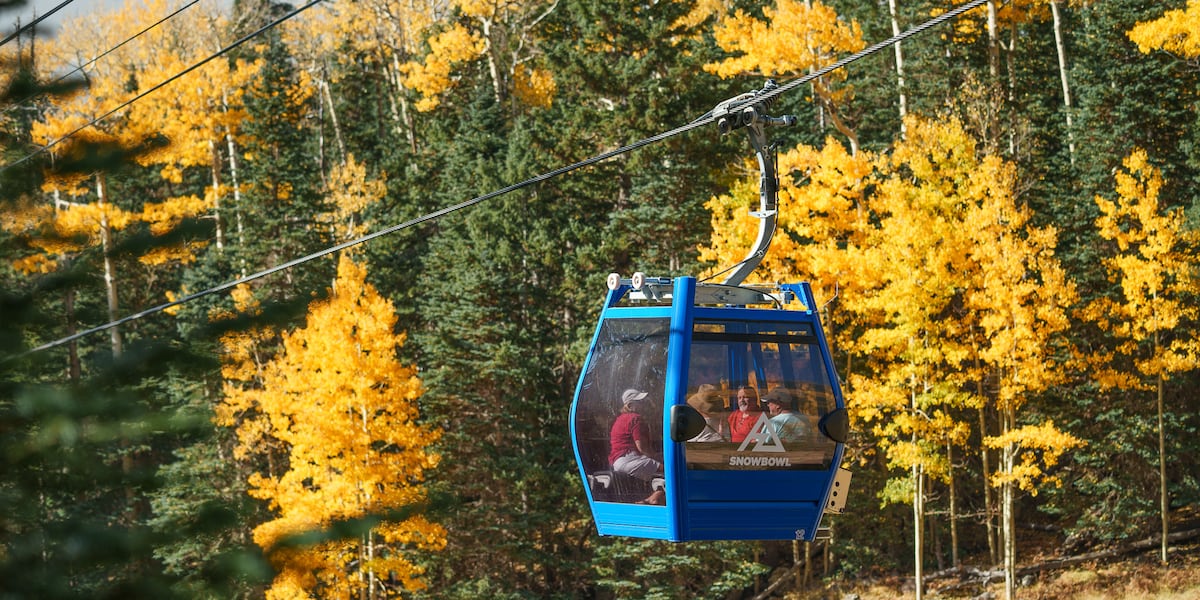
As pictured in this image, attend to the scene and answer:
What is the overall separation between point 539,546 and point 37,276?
2810 cm

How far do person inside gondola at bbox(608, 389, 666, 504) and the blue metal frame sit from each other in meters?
0.19

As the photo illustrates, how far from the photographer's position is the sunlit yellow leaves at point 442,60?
3859 centimetres

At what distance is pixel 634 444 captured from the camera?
9914 millimetres

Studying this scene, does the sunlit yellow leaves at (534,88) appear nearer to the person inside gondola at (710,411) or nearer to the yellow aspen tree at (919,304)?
the yellow aspen tree at (919,304)

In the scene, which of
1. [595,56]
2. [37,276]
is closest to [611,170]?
[595,56]

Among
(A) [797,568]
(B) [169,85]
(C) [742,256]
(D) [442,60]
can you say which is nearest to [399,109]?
(D) [442,60]

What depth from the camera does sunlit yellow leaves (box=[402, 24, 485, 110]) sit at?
38.6 meters

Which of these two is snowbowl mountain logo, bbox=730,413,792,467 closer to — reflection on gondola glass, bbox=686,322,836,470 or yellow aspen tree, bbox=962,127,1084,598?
reflection on gondola glass, bbox=686,322,836,470

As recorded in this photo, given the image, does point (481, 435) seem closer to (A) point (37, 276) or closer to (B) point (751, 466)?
(B) point (751, 466)

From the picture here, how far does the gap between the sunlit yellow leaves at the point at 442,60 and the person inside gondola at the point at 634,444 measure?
30.2m

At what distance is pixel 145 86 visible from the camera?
32125 millimetres

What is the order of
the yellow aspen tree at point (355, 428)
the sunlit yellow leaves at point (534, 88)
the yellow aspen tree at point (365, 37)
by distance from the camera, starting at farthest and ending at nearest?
1. the yellow aspen tree at point (365, 37)
2. the sunlit yellow leaves at point (534, 88)
3. the yellow aspen tree at point (355, 428)

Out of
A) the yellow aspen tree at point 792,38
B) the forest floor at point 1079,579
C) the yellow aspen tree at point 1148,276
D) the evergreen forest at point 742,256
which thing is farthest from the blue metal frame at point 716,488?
the forest floor at point 1079,579

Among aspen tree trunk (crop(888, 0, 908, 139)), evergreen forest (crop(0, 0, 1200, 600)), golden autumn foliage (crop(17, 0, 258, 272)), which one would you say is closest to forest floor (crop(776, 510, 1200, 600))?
evergreen forest (crop(0, 0, 1200, 600))
